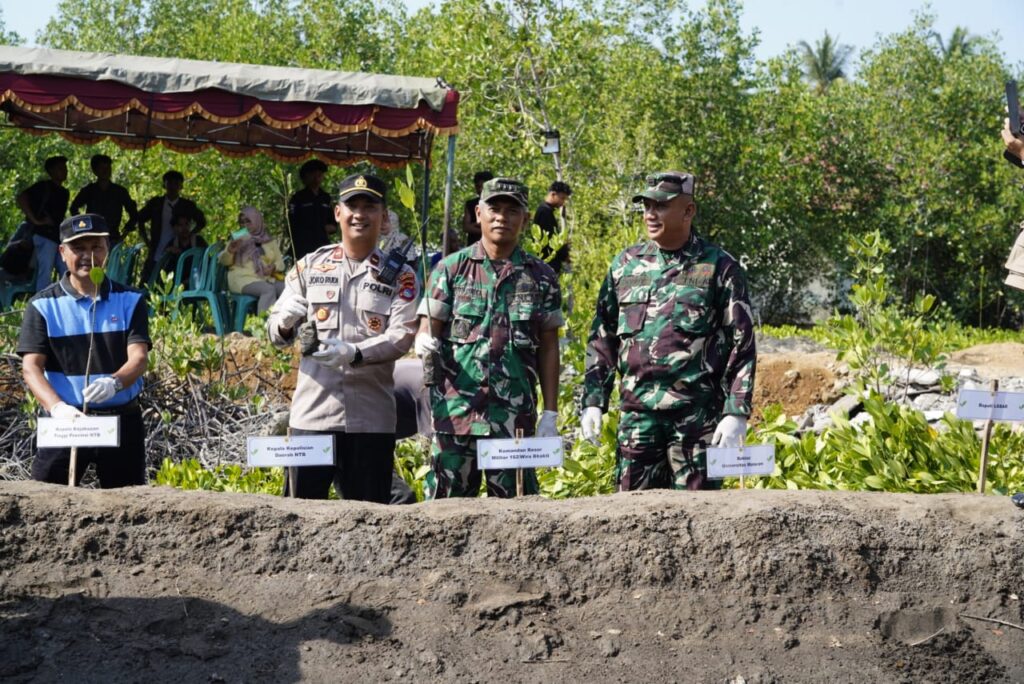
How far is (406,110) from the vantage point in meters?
9.70

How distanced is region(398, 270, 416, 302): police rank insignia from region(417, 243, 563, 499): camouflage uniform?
14 cm

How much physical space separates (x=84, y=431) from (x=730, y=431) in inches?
84.5

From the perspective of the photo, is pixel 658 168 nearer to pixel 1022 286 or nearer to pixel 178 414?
pixel 178 414

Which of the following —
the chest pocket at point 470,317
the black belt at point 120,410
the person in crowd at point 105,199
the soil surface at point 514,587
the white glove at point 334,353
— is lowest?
the soil surface at point 514,587

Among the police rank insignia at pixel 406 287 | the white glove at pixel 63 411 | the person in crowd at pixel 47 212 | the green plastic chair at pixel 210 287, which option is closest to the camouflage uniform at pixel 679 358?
the police rank insignia at pixel 406 287

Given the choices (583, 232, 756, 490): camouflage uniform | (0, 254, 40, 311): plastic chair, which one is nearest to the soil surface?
(583, 232, 756, 490): camouflage uniform

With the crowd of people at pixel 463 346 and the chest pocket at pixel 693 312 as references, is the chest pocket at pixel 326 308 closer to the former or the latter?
the crowd of people at pixel 463 346

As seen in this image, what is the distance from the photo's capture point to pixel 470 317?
435cm

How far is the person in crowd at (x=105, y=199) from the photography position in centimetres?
1073

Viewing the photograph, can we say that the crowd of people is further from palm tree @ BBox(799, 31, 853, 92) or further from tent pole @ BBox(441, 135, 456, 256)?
palm tree @ BBox(799, 31, 853, 92)

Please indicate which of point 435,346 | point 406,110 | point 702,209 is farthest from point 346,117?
point 702,209

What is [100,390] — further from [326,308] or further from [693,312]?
[693,312]

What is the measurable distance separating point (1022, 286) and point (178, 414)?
4484 millimetres

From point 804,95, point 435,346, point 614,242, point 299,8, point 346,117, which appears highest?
point 299,8
